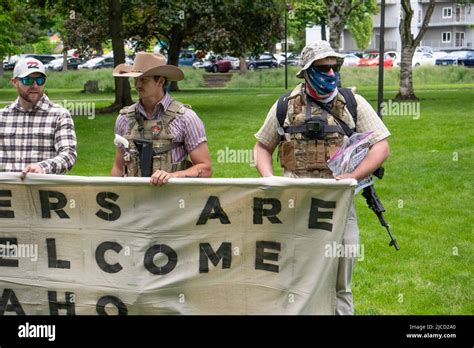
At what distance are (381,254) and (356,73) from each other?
135 feet

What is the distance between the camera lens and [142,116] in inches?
273

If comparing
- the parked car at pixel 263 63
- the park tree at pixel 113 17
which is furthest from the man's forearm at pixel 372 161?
the parked car at pixel 263 63

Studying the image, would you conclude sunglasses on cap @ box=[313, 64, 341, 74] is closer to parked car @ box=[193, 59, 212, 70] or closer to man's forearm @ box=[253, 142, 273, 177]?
man's forearm @ box=[253, 142, 273, 177]

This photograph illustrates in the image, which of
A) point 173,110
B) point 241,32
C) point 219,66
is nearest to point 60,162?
point 173,110

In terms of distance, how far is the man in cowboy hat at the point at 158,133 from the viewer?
22.5 ft

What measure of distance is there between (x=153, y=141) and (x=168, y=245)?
0.79m

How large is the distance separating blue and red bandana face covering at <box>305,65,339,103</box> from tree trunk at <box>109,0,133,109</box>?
78.3ft
